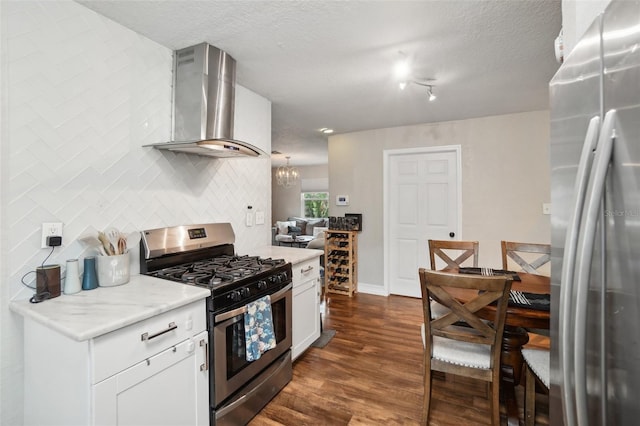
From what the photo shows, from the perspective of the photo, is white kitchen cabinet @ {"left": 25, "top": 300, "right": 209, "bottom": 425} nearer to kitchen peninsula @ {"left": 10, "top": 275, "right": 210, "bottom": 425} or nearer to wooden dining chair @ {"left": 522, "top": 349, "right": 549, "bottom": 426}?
kitchen peninsula @ {"left": 10, "top": 275, "right": 210, "bottom": 425}

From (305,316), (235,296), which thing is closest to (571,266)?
(235,296)

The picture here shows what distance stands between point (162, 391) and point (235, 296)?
53 cm

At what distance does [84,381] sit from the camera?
1.11m

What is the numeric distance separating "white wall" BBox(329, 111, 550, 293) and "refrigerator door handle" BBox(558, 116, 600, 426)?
338 centimetres

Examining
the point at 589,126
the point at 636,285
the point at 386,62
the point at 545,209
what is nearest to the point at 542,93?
the point at 545,209

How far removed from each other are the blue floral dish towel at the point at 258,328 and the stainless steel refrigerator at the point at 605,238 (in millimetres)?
1478

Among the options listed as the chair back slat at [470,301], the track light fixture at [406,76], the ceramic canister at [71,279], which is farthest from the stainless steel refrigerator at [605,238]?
the ceramic canister at [71,279]

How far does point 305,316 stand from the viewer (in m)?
2.51

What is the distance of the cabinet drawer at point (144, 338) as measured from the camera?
1130 mm

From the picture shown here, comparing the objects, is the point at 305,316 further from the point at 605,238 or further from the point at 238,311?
the point at 605,238

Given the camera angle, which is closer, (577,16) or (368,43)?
(577,16)

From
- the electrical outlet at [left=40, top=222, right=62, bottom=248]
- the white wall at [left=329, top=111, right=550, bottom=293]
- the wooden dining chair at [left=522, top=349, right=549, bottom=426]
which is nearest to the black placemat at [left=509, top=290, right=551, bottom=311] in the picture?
the wooden dining chair at [left=522, top=349, right=549, bottom=426]

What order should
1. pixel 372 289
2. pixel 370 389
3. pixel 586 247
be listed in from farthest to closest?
pixel 372 289 < pixel 370 389 < pixel 586 247

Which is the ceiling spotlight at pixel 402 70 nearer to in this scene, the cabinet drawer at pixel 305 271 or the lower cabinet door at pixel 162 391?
the cabinet drawer at pixel 305 271
